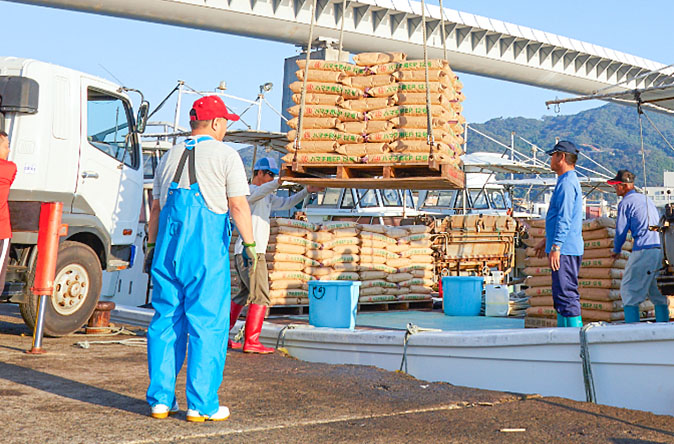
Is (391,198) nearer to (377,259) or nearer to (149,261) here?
(377,259)

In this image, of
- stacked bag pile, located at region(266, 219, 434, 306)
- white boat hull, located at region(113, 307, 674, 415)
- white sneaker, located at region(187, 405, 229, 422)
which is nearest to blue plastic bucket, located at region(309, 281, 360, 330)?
white boat hull, located at region(113, 307, 674, 415)

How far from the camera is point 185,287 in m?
3.79

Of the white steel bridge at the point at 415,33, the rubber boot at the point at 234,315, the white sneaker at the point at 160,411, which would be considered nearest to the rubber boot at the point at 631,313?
the rubber boot at the point at 234,315

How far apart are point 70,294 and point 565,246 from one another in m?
5.04

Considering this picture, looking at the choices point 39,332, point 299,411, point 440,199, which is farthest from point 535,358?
point 440,199

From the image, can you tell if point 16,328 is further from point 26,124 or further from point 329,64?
point 329,64

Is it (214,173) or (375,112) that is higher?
(375,112)

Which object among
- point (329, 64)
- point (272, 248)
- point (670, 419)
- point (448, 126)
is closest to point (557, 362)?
point (670, 419)

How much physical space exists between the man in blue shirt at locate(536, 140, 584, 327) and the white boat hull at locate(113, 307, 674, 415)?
2.76 feet

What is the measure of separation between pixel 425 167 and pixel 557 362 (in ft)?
8.88

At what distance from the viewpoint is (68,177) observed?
7406mm

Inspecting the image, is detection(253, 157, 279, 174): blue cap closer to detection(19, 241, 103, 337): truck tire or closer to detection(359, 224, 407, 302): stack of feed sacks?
detection(19, 241, 103, 337): truck tire

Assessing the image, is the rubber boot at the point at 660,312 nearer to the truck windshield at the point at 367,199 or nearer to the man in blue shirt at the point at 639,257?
the man in blue shirt at the point at 639,257

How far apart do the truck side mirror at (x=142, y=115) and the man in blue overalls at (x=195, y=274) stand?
4744 millimetres
